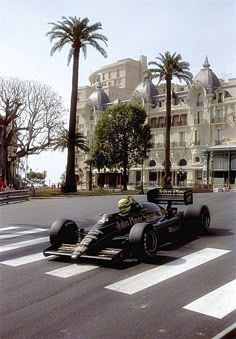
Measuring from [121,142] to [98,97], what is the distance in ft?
3.97

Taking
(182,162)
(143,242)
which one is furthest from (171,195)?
(182,162)

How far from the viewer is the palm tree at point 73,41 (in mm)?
4125

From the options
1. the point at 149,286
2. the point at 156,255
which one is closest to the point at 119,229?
the point at 156,255

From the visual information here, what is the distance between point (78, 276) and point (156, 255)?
137 cm

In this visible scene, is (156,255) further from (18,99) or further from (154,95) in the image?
(18,99)

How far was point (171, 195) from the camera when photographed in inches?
235

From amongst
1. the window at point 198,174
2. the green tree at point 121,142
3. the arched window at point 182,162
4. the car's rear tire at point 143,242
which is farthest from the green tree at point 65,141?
the window at point 198,174

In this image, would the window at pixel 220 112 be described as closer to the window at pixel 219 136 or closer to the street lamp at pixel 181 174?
the window at pixel 219 136

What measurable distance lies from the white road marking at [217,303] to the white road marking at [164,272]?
2.19ft

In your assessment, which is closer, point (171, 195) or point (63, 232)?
point (63, 232)

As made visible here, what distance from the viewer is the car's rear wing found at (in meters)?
5.72

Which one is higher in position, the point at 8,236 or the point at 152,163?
the point at 152,163

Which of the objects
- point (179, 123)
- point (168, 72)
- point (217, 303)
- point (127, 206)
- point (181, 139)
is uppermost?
point (168, 72)

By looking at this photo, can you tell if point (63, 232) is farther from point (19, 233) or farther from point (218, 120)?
point (218, 120)
